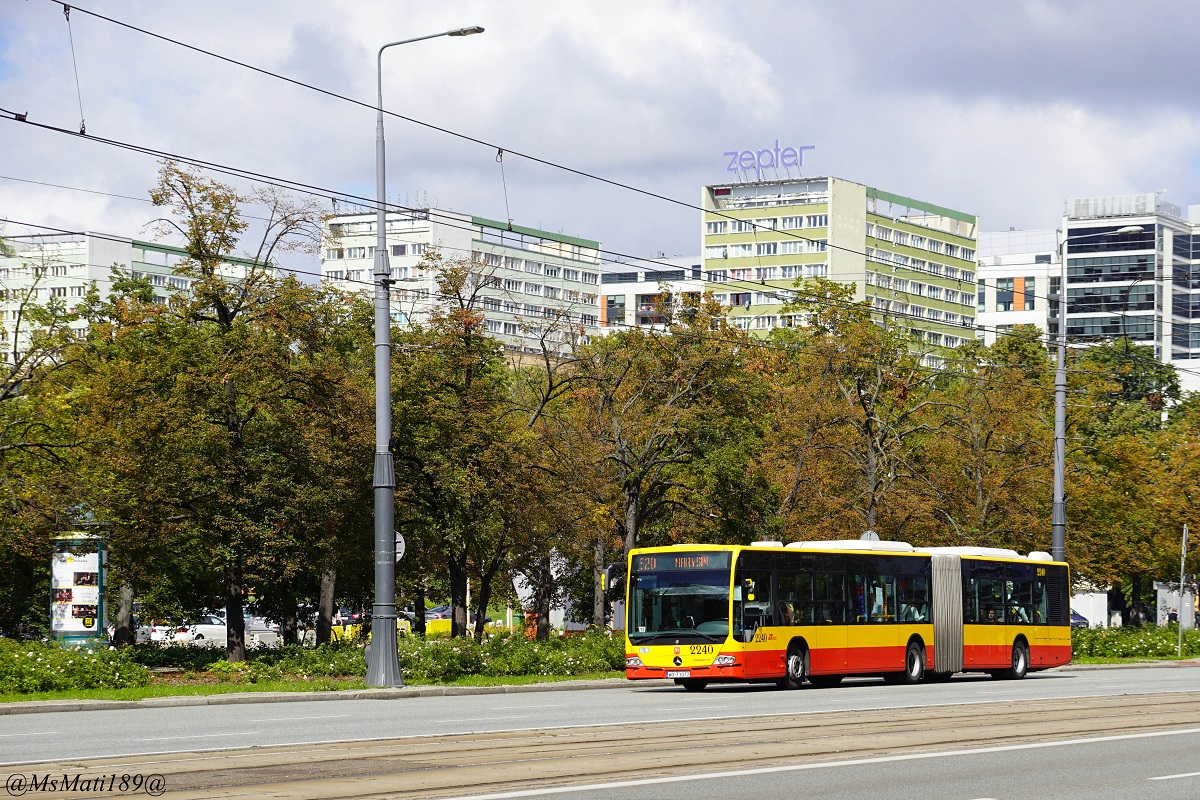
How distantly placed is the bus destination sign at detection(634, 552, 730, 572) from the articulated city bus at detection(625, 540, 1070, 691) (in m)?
0.02

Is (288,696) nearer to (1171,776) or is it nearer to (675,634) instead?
(675,634)

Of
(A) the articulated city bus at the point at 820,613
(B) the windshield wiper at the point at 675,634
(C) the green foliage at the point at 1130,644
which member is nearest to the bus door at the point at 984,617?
(A) the articulated city bus at the point at 820,613

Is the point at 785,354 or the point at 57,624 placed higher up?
the point at 785,354

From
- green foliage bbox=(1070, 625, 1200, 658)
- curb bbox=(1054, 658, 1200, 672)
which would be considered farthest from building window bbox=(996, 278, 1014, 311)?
curb bbox=(1054, 658, 1200, 672)

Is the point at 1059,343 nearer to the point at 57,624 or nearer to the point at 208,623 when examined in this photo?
the point at 57,624

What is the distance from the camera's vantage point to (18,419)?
4147 cm

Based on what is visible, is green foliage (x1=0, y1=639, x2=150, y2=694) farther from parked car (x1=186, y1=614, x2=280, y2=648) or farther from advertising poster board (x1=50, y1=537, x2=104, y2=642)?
parked car (x1=186, y1=614, x2=280, y2=648)

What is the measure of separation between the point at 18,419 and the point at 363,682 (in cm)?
1805

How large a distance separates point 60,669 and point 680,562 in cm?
1101

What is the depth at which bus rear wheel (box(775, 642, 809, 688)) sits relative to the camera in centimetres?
3023

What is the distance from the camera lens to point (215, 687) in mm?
26172

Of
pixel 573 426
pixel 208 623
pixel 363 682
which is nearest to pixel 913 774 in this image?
pixel 363 682

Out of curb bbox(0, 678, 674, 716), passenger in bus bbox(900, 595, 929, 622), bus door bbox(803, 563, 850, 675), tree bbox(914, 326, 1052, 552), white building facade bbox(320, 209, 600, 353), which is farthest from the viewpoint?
white building facade bbox(320, 209, 600, 353)

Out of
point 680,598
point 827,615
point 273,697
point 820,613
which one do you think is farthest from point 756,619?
point 273,697
